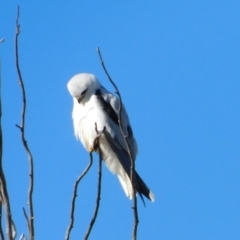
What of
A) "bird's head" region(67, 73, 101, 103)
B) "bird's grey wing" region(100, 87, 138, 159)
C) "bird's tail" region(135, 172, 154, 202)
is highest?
"bird's head" region(67, 73, 101, 103)

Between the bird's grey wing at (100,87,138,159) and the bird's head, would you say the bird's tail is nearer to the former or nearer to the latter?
the bird's grey wing at (100,87,138,159)

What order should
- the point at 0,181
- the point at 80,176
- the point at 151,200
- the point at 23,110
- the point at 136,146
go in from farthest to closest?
the point at 136,146 → the point at 151,200 → the point at 80,176 → the point at 23,110 → the point at 0,181

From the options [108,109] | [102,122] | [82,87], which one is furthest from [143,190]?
[82,87]

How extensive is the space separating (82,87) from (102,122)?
17.7 inches

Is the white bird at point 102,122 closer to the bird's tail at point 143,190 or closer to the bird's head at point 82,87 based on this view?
the bird's head at point 82,87

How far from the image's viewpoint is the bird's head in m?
6.56

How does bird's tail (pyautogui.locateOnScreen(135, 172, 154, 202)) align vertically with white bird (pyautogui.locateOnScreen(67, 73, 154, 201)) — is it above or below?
below

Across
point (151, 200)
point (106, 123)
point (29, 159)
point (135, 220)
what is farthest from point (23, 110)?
point (106, 123)

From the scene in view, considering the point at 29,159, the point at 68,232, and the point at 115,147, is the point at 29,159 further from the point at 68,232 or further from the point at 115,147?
the point at 115,147

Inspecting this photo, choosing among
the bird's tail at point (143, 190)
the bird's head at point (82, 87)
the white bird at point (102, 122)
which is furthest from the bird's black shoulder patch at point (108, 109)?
the bird's tail at point (143, 190)

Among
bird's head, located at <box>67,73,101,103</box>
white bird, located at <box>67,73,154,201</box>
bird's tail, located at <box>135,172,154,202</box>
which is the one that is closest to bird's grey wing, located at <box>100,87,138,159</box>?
white bird, located at <box>67,73,154,201</box>

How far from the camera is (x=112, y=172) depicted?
665cm

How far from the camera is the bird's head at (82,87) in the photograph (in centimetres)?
656

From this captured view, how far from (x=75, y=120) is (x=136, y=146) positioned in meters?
0.64
